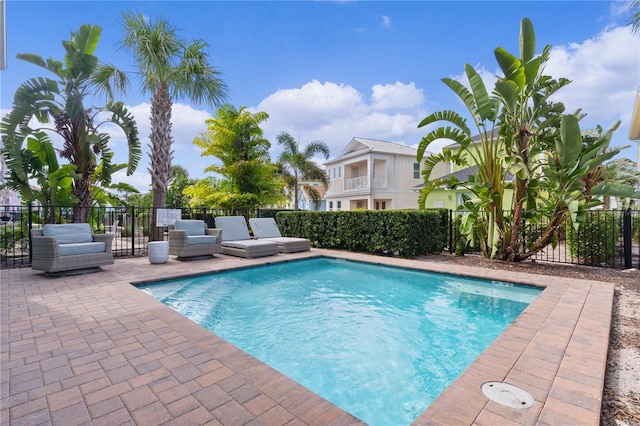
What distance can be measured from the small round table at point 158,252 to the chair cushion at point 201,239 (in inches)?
24.6

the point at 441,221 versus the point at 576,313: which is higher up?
the point at 441,221

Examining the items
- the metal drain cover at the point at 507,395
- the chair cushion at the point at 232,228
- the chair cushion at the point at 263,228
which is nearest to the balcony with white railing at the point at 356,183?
the chair cushion at the point at 263,228

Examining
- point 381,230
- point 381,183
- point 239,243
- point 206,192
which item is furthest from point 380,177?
point 239,243

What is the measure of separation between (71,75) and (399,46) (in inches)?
369

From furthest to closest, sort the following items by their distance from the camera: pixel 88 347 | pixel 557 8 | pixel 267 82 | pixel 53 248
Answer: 1. pixel 267 82
2. pixel 557 8
3. pixel 53 248
4. pixel 88 347

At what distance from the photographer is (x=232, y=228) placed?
Result: 1030 cm

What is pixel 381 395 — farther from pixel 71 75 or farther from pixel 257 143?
pixel 257 143

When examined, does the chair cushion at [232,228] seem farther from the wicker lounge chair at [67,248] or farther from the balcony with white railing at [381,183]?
the balcony with white railing at [381,183]

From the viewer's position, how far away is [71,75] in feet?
27.3

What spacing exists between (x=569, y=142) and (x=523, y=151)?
43.1 inches

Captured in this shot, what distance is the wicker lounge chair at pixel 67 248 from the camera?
633cm

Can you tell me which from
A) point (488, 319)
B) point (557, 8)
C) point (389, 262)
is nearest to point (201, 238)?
point (389, 262)

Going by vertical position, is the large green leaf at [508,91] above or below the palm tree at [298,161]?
below

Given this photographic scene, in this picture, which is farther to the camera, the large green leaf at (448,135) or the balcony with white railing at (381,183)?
the balcony with white railing at (381,183)
